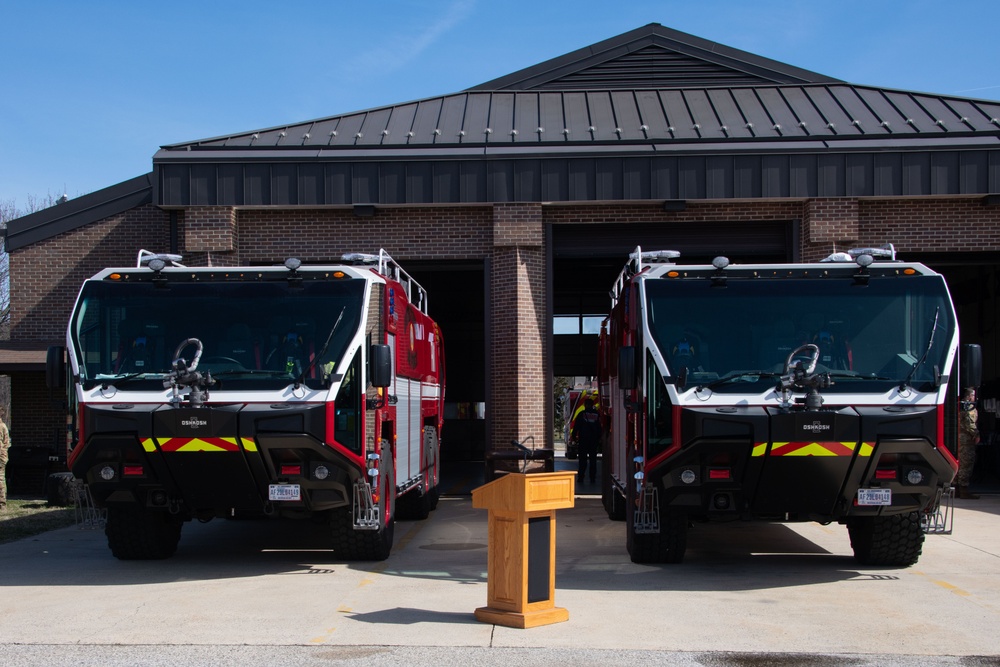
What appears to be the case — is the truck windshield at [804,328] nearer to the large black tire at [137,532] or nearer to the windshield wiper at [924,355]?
the windshield wiper at [924,355]

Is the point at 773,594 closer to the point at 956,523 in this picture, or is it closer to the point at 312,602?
the point at 312,602

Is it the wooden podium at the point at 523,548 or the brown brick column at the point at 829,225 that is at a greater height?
the brown brick column at the point at 829,225

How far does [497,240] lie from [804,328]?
371 inches

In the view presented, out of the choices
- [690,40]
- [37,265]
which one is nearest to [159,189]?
[37,265]

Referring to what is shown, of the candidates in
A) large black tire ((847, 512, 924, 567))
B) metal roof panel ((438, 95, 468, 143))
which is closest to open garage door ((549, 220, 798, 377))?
metal roof panel ((438, 95, 468, 143))

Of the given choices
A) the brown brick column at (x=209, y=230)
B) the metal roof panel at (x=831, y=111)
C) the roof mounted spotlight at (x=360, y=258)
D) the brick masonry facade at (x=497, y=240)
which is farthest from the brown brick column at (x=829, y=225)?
the brown brick column at (x=209, y=230)

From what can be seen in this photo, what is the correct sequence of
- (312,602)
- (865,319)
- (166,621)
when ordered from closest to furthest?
(166,621), (312,602), (865,319)

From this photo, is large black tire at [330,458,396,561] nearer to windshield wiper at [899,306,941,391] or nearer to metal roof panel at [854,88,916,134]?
windshield wiper at [899,306,941,391]

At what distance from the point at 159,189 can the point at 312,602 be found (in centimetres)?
1171

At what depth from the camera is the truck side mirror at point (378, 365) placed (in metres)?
10.1

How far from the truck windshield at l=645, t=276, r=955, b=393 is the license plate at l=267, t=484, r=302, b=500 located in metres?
3.53

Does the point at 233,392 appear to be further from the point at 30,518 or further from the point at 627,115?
the point at 627,115

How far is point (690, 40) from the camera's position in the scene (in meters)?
23.5

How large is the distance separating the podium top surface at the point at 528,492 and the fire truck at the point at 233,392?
2.16 metres
